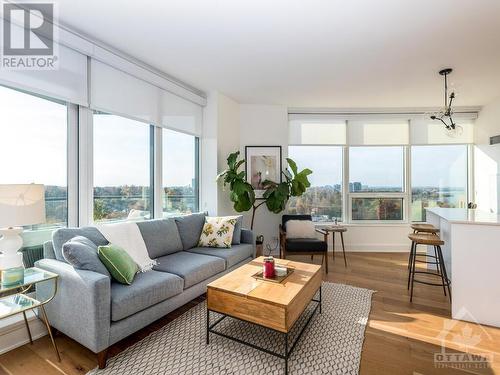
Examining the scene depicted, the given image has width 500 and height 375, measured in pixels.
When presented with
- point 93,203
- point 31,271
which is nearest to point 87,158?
point 93,203

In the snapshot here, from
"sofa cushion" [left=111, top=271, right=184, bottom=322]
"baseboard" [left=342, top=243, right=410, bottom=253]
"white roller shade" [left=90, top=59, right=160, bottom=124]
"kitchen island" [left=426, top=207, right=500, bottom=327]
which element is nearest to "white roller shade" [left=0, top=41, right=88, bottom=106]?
"white roller shade" [left=90, top=59, right=160, bottom=124]

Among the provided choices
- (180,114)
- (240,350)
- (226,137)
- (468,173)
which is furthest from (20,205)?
(468,173)

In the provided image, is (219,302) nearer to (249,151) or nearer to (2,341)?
(2,341)

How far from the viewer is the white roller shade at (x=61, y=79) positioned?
207 centimetres

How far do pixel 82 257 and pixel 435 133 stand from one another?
5.73 m

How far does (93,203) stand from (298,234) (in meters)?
2.80

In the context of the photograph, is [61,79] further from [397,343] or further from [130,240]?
[397,343]

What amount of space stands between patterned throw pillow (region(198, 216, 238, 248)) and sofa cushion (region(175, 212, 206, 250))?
78 millimetres

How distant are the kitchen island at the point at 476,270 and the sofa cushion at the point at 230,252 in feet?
7.29

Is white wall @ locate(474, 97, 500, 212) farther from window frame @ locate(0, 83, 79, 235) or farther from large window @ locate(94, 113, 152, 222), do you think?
window frame @ locate(0, 83, 79, 235)

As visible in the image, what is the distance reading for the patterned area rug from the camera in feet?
5.70

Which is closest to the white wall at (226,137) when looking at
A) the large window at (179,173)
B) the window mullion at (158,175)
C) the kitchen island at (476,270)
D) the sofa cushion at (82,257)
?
the large window at (179,173)

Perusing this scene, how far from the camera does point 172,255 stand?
291 centimetres

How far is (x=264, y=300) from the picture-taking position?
1758 mm
